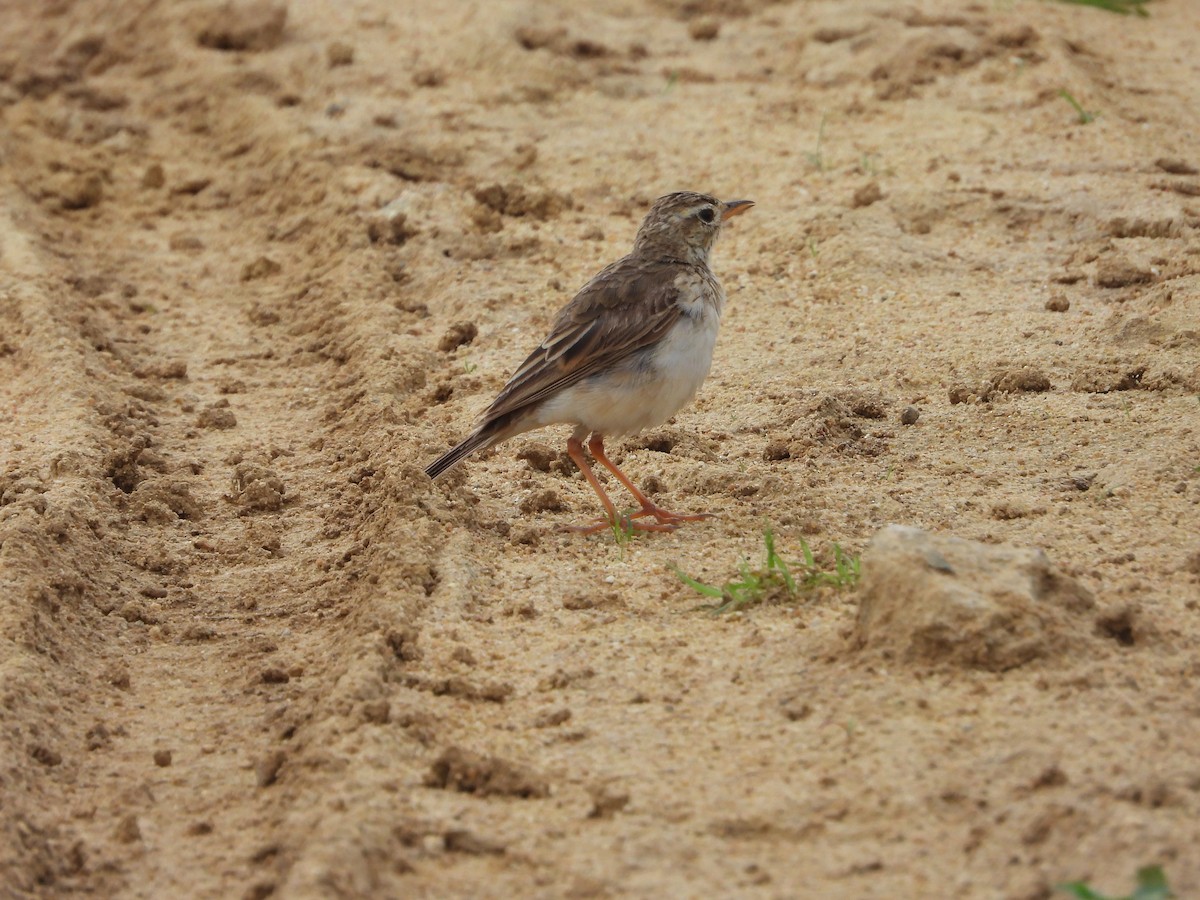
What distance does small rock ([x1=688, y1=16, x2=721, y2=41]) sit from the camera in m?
12.1

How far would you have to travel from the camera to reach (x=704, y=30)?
12.1 meters

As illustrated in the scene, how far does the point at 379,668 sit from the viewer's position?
5.40 meters

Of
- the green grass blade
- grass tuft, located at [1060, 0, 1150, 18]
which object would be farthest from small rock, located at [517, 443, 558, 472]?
grass tuft, located at [1060, 0, 1150, 18]

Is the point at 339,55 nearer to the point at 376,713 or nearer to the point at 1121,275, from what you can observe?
the point at 1121,275

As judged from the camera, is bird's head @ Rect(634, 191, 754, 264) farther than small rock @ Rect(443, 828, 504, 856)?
Yes

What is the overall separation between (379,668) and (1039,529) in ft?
8.55

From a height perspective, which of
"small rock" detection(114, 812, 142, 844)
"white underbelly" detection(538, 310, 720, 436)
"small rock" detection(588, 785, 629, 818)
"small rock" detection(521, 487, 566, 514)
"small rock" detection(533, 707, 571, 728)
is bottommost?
"small rock" detection(521, 487, 566, 514)

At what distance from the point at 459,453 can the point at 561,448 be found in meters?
1.09

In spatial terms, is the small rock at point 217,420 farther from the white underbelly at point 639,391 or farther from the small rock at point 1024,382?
the small rock at point 1024,382

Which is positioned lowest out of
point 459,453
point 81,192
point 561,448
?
point 561,448

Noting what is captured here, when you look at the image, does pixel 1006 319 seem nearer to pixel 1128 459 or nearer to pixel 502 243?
pixel 1128 459

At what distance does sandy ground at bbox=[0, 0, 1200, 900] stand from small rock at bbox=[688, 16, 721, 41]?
0.30 ft

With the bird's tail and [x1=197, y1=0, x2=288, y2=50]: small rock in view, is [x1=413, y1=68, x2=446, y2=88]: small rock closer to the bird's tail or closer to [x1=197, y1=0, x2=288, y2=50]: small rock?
[x1=197, y1=0, x2=288, y2=50]: small rock

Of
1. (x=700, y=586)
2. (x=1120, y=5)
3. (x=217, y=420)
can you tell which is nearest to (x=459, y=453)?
(x=700, y=586)
